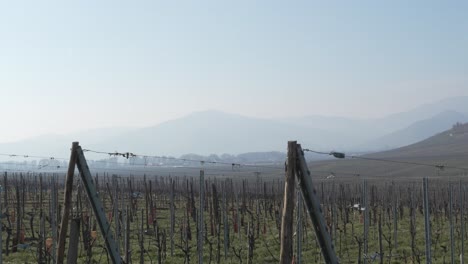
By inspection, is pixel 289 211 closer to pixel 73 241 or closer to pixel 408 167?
pixel 73 241

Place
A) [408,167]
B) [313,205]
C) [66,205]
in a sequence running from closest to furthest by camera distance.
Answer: [313,205] < [66,205] < [408,167]

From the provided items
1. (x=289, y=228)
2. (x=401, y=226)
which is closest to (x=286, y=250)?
(x=289, y=228)

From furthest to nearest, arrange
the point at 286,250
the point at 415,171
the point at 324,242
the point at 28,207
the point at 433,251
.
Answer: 1. the point at 415,171
2. the point at 28,207
3. the point at 433,251
4. the point at 324,242
5. the point at 286,250

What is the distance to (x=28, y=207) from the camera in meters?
35.8

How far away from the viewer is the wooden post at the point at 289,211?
5730 millimetres

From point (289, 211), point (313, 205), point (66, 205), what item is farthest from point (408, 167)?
point (289, 211)

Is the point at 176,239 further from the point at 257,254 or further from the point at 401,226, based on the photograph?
the point at 401,226

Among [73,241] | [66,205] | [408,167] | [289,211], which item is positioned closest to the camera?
[289,211]

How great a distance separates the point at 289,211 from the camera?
5.84 metres

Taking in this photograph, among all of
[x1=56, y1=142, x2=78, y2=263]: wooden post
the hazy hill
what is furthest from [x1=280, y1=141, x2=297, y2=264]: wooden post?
the hazy hill

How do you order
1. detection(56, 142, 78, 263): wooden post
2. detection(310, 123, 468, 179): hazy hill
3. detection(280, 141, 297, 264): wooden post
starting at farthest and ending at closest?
detection(310, 123, 468, 179): hazy hill → detection(56, 142, 78, 263): wooden post → detection(280, 141, 297, 264): wooden post

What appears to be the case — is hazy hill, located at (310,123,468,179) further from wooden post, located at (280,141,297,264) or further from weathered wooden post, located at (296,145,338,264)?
wooden post, located at (280,141,297,264)

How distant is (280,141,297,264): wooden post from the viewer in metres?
5.73

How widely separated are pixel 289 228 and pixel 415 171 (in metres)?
102
